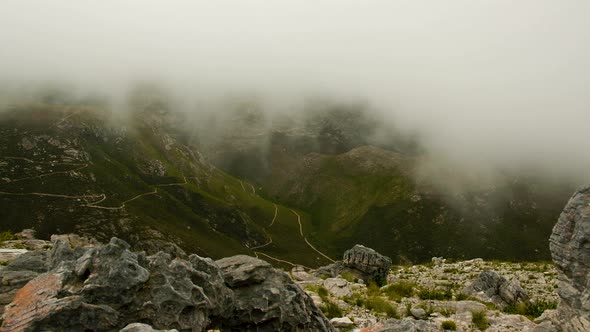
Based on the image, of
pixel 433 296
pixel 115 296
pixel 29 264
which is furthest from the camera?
pixel 433 296

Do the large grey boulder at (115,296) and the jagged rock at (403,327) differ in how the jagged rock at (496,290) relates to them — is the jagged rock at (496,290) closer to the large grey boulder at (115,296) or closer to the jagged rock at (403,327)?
the jagged rock at (403,327)

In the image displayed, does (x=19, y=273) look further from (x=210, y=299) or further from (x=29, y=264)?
(x=210, y=299)

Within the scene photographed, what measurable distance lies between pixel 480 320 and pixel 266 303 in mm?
9370

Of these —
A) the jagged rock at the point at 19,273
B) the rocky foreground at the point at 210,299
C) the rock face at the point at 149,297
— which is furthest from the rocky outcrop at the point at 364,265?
the jagged rock at the point at 19,273

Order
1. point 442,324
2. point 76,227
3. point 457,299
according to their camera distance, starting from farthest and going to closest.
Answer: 1. point 76,227
2. point 457,299
3. point 442,324

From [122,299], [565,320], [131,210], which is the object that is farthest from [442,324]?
[131,210]

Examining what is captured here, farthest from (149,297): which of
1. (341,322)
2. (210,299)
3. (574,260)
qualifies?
(574,260)

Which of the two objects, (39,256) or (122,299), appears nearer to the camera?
(122,299)

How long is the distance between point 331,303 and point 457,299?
8.49 meters

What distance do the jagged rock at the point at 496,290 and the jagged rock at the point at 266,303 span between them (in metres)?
13.6

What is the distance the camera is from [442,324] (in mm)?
16703

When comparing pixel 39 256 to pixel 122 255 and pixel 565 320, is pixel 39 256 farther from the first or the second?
pixel 565 320

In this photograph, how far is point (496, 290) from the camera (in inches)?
1091

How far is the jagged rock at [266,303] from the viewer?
1486 cm
